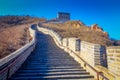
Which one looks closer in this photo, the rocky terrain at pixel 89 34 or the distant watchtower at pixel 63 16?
the rocky terrain at pixel 89 34

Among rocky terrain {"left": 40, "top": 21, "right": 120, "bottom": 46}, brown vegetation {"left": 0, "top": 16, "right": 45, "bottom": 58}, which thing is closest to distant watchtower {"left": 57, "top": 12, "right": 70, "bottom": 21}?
rocky terrain {"left": 40, "top": 21, "right": 120, "bottom": 46}

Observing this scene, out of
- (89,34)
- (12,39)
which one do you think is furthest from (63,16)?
(12,39)

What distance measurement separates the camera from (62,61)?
11320mm

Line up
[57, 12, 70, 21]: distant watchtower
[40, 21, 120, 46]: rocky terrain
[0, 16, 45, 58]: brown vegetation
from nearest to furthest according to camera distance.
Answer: [0, 16, 45, 58]: brown vegetation → [40, 21, 120, 46]: rocky terrain → [57, 12, 70, 21]: distant watchtower

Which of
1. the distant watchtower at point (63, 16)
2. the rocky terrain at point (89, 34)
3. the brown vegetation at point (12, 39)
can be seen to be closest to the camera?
the brown vegetation at point (12, 39)

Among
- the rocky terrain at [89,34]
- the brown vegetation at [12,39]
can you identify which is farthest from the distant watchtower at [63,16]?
the brown vegetation at [12,39]

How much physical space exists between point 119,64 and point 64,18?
71547mm

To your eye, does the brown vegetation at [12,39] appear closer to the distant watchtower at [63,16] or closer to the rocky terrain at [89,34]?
the rocky terrain at [89,34]

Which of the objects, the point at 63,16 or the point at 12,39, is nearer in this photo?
the point at 12,39

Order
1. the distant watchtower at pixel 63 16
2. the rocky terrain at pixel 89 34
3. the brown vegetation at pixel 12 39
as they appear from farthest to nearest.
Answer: the distant watchtower at pixel 63 16, the rocky terrain at pixel 89 34, the brown vegetation at pixel 12 39

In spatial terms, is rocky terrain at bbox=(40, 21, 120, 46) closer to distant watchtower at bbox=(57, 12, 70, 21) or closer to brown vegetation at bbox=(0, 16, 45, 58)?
brown vegetation at bbox=(0, 16, 45, 58)

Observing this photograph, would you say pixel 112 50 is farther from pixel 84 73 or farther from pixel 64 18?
pixel 64 18

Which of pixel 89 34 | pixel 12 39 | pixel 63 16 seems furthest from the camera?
pixel 63 16

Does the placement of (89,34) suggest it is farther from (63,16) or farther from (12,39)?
(63,16)
